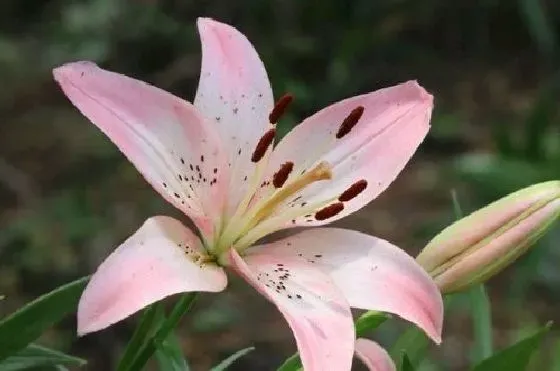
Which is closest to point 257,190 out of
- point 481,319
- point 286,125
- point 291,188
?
point 291,188

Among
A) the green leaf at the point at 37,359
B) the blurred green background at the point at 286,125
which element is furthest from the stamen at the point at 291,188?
the blurred green background at the point at 286,125

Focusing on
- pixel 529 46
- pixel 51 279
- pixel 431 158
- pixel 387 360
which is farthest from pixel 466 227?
pixel 529 46

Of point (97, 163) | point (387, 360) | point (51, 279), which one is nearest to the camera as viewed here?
point (387, 360)

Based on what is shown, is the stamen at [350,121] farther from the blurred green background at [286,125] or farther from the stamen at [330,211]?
the blurred green background at [286,125]

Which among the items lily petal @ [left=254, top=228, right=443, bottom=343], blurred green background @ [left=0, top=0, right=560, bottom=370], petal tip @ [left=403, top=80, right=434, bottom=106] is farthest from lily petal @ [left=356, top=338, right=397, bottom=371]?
blurred green background @ [left=0, top=0, right=560, bottom=370]

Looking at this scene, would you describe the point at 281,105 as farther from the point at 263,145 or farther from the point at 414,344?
the point at 414,344

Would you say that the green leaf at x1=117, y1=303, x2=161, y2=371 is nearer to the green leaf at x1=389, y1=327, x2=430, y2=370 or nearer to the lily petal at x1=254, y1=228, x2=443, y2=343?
the lily petal at x1=254, y1=228, x2=443, y2=343

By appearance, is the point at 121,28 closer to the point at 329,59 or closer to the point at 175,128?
the point at 329,59
